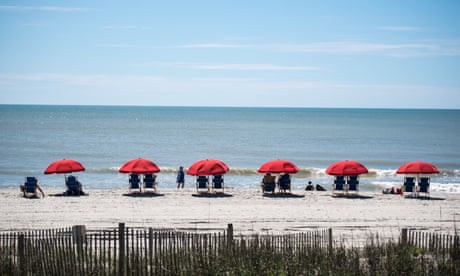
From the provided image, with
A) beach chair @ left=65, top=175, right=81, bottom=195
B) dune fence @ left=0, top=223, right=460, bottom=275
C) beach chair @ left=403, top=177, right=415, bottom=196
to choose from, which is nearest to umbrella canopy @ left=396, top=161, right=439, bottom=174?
beach chair @ left=403, top=177, right=415, bottom=196

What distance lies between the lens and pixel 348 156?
51219 millimetres

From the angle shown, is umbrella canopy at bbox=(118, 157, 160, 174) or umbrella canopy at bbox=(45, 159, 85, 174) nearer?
umbrella canopy at bbox=(118, 157, 160, 174)

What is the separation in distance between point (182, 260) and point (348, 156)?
4316 cm

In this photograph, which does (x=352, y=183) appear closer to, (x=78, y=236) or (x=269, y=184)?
(x=269, y=184)

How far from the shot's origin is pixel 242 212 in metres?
18.6

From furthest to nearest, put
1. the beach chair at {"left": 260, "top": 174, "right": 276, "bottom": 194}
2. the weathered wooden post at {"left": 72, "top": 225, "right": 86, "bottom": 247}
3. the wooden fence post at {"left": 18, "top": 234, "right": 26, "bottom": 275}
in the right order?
1. the beach chair at {"left": 260, "top": 174, "right": 276, "bottom": 194}
2. the weathered wooden post at {"left": 72, "top": 225, "right": 86, "bottom": 247}
3. the wooden fence post at {"left": 18, "top": 234, "right": 26, "bottom": 275}

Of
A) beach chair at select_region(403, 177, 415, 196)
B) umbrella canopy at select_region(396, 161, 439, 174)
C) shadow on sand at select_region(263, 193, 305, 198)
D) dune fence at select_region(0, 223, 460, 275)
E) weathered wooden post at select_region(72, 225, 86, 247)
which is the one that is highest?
umbrella canopy at select_region(396, 161, 439, 174)

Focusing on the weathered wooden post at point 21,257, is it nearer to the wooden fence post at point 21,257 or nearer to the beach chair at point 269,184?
the wooden fence post at point 21,257

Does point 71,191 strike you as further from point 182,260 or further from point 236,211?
point 182,260

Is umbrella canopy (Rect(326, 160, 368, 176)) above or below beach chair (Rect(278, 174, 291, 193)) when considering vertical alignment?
above

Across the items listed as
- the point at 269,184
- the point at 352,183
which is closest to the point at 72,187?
the point at 269,184

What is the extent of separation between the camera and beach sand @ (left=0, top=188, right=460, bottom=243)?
1638 centimetres

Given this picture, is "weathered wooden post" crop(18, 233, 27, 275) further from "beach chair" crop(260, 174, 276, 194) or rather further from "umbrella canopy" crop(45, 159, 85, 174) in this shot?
"beach chair" crop(260, 174, 276, 194)

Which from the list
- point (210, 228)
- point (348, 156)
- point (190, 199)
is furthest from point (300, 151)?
point (210, 228)
